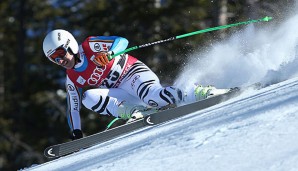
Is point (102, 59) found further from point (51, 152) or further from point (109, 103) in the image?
point (51, 152)

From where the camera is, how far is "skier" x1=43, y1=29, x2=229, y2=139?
7117mm

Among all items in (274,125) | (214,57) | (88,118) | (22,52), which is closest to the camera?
(274,125)

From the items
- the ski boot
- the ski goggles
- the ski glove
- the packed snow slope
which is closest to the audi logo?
the ski glove

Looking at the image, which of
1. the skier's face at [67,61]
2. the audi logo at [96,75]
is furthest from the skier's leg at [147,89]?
the skier's face at [67,61]

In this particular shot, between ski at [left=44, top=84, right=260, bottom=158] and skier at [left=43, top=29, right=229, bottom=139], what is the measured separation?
16 centimetres

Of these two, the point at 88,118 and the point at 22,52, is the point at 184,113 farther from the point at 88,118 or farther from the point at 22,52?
the point at 22,52

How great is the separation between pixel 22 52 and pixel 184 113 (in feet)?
69.8

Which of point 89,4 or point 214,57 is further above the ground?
point 89,4

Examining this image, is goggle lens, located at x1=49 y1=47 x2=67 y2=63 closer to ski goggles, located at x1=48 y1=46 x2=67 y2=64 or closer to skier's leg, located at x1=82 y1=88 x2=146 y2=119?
ski goggles, located at x1=48 y1=46 x2=67 y2=64

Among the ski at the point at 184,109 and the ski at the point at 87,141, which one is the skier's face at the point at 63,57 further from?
the ski at the point at 184,109

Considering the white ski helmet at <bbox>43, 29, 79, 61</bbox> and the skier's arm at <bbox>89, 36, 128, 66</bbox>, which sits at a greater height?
the white ski helmet at <bbox>43, 29, 79, 61</bbox>

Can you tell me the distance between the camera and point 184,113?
6.78 meters

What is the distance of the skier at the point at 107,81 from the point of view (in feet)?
23.4

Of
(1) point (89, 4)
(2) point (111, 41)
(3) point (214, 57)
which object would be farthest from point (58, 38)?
(1) point (89, 4)
